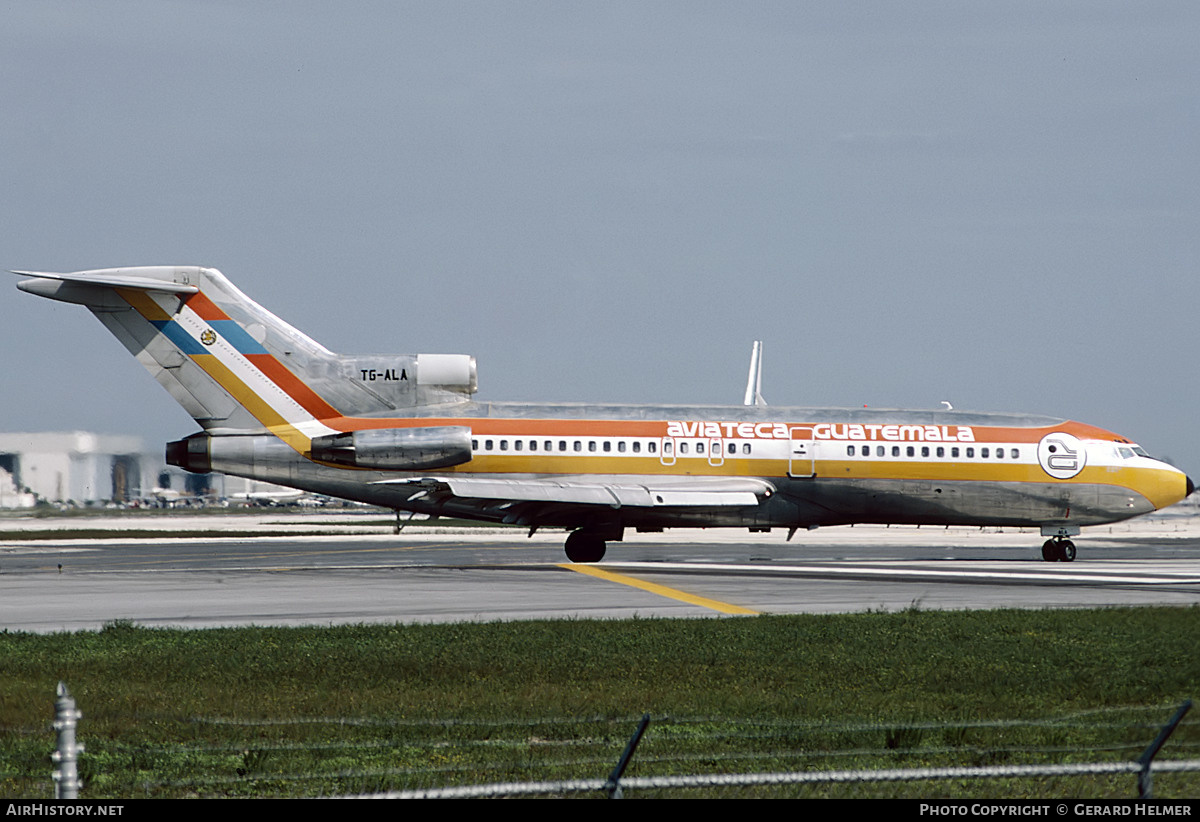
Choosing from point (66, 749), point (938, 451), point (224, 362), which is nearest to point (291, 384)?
point (224, 362)

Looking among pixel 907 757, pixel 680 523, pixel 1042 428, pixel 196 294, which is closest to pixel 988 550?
pixel 1042 428

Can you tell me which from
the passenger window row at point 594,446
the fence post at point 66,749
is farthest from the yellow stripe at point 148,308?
the fence post at point 66,749

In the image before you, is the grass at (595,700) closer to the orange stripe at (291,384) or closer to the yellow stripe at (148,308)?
the orange stripe at (291,384)

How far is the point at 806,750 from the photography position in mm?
10734

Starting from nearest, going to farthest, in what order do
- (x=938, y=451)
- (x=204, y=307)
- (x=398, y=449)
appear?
1. (x=398, y=449)
2. (x=204, y=307)
3. (x=938, y=451)

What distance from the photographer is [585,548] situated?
35.0m

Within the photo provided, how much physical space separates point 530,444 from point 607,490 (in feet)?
8.36

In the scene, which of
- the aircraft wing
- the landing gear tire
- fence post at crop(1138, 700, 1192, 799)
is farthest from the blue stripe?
fence post at crop(1138, 700, 1192, 799)

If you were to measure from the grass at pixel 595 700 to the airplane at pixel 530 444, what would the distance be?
580 inches

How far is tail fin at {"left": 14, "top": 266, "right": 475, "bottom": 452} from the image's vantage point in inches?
1368

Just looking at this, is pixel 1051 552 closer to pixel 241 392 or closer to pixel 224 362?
pixel 241 392

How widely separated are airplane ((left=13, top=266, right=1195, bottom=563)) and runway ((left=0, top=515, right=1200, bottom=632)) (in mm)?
1611

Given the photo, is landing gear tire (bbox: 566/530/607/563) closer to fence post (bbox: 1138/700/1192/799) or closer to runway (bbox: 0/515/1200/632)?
runway (bbox: 0/515/1200/632)

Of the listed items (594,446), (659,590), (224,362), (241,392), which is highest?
(224,362)
